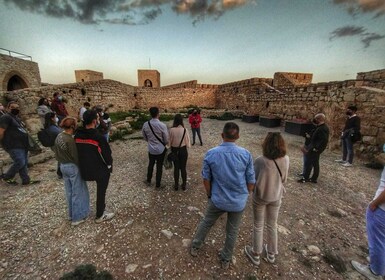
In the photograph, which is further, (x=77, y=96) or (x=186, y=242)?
(x=77, y=96)

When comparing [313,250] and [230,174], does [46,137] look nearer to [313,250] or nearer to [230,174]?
[230,174]

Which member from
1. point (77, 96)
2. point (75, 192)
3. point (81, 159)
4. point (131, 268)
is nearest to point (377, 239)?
point (131, 268)

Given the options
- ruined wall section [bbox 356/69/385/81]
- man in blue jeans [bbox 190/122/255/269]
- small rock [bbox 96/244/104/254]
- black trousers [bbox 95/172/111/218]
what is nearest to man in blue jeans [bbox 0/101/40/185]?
black trousers [bbox 95/172/111/218]

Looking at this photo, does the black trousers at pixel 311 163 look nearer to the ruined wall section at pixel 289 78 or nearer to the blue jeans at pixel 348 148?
the blue jeans at pixel 348 148

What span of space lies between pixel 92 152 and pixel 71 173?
1.69ft

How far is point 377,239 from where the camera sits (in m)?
1.92

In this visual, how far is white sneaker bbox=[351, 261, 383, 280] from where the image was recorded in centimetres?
200

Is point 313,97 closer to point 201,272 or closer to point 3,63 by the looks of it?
point 201,272

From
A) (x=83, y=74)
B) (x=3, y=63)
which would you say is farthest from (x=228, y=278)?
(x=83, y=74)

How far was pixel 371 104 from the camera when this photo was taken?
549 centimetres

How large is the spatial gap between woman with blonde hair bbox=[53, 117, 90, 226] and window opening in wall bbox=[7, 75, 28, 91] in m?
17.5

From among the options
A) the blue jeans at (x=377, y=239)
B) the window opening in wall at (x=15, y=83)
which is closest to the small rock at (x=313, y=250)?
the blue jeans at (x=377, y=239)

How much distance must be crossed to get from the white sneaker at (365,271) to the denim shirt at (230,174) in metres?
1.78

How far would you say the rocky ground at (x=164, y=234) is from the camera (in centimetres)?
209
